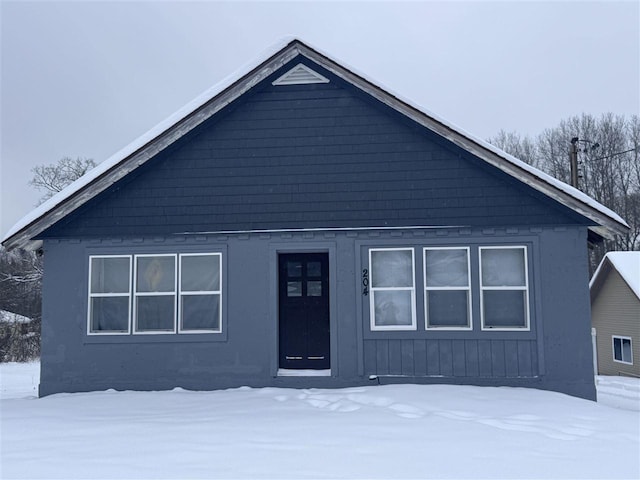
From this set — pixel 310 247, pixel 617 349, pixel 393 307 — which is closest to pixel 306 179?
pixel 310 247

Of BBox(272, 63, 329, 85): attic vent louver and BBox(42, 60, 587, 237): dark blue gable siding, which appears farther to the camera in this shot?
BBox(272, 63, 329, 85): attic vent louver

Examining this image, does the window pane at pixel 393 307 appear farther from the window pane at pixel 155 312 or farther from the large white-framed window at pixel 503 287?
the window pane at pixel 155 312

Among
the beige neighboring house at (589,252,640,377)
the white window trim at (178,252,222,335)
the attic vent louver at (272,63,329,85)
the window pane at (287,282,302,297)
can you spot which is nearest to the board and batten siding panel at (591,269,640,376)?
the beige neighboring house at (589,252,640,377)

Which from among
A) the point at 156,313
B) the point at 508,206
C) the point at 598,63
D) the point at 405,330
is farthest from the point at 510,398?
the point at 598,63

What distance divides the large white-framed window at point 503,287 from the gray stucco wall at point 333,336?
153 millimetres

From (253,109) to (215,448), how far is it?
6.24m

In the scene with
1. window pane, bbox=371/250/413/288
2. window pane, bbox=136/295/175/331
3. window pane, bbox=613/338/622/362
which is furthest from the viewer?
window pane, bbox=613/338/622/362

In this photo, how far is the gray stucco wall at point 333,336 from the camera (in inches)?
337

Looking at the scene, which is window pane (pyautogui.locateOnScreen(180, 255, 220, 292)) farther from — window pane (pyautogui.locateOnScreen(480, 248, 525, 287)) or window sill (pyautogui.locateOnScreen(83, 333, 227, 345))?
window pane (pyautogui.locateOnScreen(480, 248, 525, 287))

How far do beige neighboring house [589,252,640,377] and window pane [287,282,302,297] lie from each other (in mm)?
19949

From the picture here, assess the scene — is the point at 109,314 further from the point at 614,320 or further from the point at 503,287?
the point at 614,320

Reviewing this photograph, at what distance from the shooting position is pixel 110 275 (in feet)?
31.0

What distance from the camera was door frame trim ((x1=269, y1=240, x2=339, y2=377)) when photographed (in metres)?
8.91

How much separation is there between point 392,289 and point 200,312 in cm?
360
